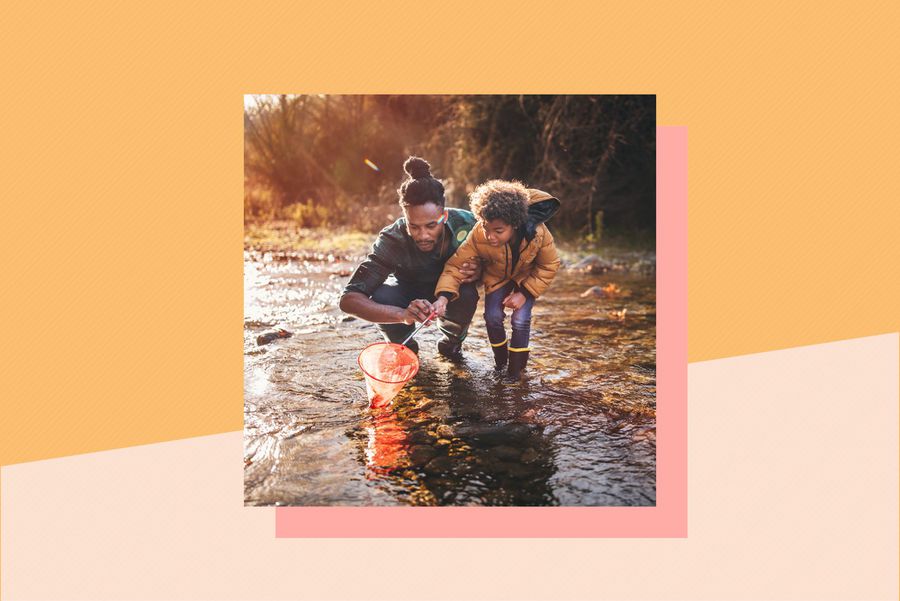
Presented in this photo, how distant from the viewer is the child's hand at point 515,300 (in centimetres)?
390

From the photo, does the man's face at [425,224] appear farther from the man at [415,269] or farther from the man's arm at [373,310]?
the man's arm at [373,310]

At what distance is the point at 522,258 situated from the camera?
12.8 feet

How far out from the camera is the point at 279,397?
382 centimetres

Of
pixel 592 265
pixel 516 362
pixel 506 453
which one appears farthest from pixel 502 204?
pixel 592 265

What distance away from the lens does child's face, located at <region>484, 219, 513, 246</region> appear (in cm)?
366

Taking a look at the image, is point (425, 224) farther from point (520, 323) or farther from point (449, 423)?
point (449, 423)

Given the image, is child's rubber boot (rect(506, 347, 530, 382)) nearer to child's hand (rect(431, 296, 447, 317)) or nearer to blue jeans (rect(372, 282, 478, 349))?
blue jeans (rect(372, 282, 478, 349))

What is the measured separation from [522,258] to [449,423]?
0.99 m

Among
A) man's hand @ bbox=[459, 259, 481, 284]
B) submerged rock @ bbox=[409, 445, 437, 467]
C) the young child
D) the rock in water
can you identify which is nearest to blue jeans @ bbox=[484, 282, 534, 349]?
the young child

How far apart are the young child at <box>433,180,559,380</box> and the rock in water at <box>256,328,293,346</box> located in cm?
125

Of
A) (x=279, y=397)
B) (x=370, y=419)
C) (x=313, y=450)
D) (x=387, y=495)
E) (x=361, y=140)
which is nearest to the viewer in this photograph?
(x=387, y=495)

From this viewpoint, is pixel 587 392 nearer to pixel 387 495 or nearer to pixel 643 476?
pixel 643 476

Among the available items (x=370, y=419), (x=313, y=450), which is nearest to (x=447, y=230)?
(x=370, y=419)
